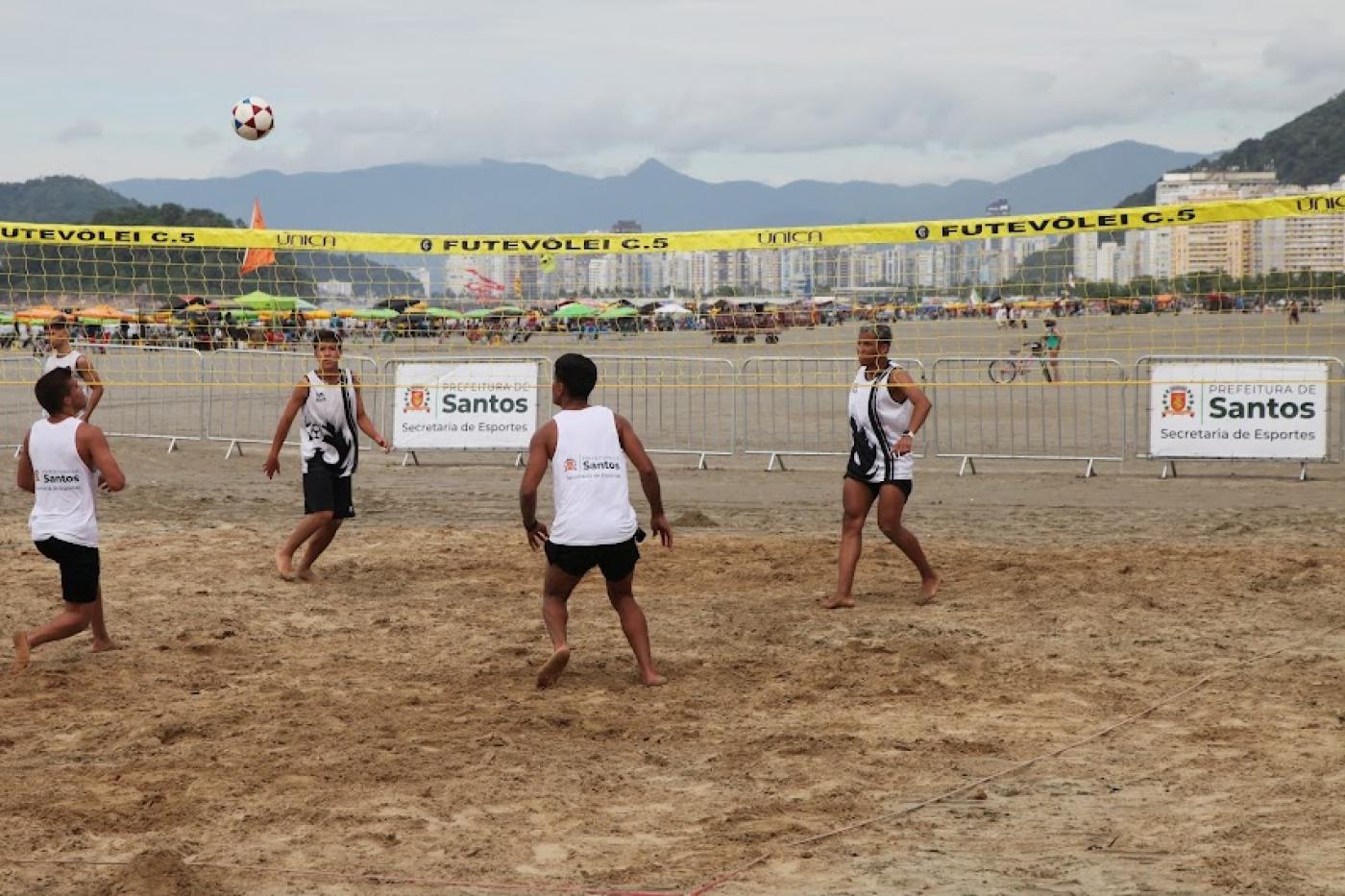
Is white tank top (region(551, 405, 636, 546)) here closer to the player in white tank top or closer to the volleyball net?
the player in white tank top

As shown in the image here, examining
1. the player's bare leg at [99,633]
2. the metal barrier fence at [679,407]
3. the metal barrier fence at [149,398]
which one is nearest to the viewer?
the player's bare leg at [99,633]

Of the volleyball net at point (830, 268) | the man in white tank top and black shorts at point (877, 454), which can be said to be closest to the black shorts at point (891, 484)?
the man in white tank top and black shorts at point (877, 454)

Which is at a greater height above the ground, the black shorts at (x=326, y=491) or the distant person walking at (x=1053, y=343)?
the distant person walking at (x=1053, y=343)

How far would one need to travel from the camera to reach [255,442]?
19391 millimetres

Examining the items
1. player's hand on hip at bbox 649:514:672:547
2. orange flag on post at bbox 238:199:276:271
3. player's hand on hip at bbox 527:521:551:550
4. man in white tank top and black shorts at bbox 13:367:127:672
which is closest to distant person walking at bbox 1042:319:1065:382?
orange flag on post at bbox 238:199:276:271

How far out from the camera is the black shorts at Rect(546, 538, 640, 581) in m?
7.44

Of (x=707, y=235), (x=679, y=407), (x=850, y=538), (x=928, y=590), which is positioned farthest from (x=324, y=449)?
(x=679, y=407)

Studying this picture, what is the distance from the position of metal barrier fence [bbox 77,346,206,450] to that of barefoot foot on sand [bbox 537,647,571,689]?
407 inches

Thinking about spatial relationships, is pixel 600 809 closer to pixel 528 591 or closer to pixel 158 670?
pixel 158 670

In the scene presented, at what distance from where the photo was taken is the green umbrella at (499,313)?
16.4m

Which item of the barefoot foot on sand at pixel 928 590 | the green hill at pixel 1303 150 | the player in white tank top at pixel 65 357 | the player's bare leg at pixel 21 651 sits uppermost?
the green hill at pixel 1303 150

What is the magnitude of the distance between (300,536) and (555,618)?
3.41m

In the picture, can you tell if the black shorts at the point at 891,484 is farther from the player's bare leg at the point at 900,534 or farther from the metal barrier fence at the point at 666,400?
the metal barrier fence at the point at 666,400

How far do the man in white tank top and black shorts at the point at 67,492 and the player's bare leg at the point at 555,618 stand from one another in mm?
2280
